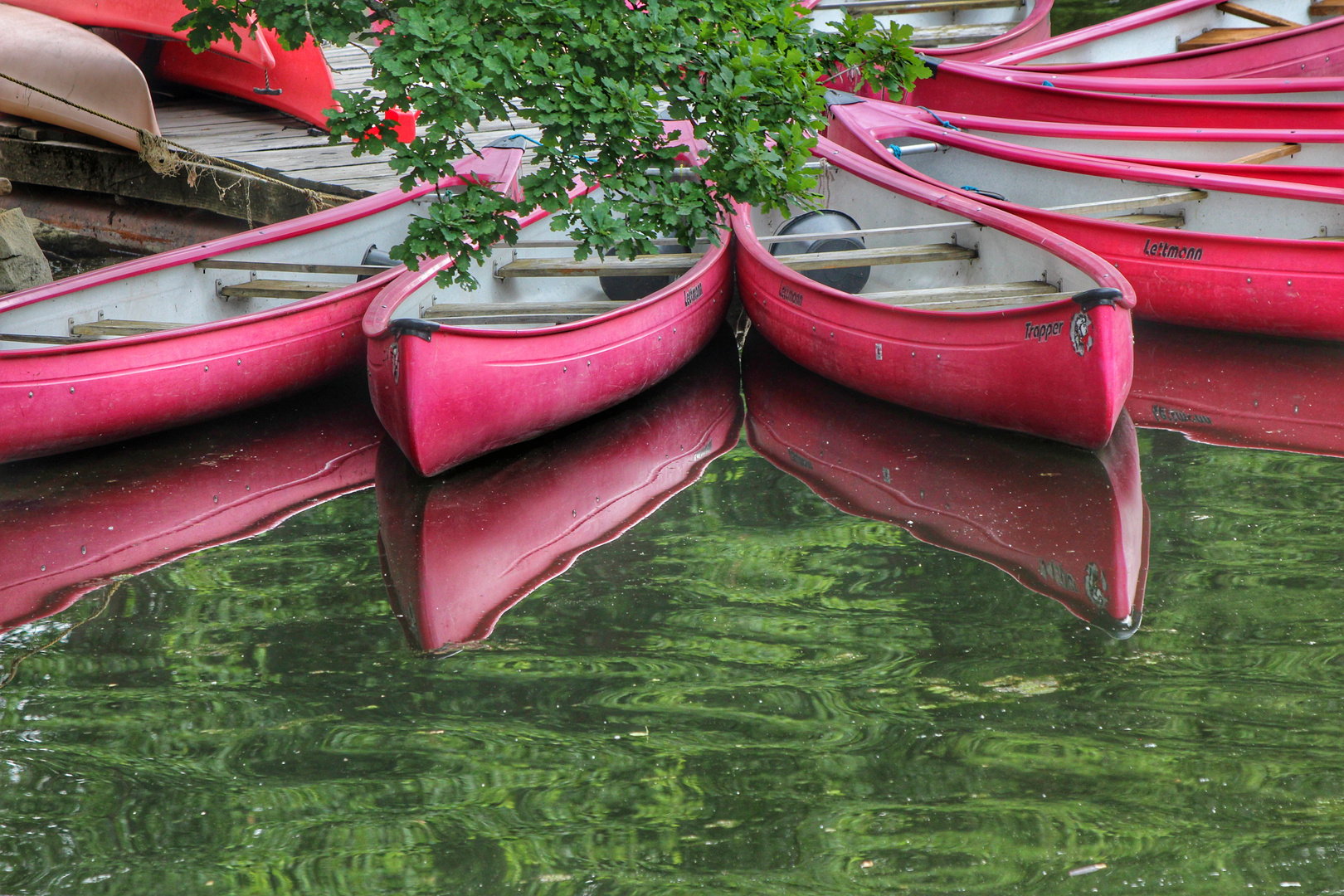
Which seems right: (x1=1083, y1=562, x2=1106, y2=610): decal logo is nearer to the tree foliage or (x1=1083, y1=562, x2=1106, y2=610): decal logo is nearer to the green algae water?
the green algae water

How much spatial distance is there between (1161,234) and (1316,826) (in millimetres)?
3703

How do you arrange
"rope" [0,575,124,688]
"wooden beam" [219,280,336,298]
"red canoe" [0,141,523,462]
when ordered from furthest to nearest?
"wooden beam" [219,280,336,298] < "red canoe" [0,141,523,462] < "rope" [0,575,124,688]

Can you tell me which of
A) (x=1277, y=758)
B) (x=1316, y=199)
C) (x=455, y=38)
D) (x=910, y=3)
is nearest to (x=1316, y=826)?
(x=1277, y=758)

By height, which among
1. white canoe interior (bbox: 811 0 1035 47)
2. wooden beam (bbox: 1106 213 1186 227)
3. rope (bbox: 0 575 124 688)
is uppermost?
white canoe interior (bbox: 811 0 1035 47)

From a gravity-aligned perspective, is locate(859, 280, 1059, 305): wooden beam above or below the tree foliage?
below

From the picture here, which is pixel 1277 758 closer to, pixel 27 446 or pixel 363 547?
pixel 363 547

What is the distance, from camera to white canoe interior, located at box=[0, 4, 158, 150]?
255 inches

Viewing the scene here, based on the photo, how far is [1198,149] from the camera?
23.2ft

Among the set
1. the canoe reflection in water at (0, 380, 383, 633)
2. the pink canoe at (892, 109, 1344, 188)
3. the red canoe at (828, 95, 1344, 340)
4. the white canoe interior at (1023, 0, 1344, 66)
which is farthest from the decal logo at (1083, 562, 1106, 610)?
the white canoe interior at (1023, 0, 1344, 66)

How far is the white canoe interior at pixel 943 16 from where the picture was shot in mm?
10109

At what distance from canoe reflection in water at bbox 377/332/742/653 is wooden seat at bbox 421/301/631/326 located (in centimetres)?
46

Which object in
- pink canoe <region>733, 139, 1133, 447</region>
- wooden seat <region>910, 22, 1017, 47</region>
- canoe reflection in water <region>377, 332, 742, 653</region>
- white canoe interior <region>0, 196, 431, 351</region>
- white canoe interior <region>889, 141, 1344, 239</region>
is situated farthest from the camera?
wooden seat <region>910, 22, 1017, 47</region>

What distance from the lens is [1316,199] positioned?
222 inches

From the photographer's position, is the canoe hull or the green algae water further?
the canoe hull
